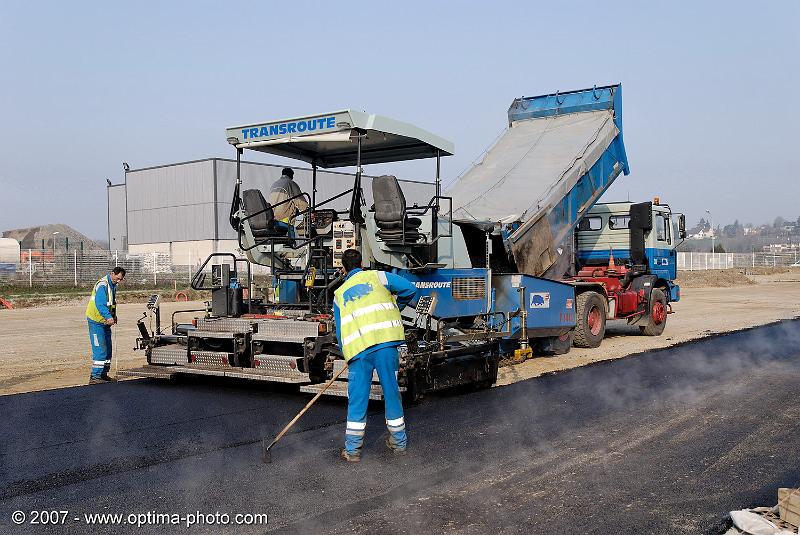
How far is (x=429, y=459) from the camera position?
225 inches

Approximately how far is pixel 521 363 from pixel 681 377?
2359mm

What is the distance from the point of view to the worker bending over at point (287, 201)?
360 inches

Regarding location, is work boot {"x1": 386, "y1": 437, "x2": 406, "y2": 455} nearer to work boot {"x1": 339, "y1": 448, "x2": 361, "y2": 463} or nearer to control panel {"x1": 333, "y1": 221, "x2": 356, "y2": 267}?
work boot {"x1": 339, "y1": 448, "x2": 361, "y2": 463}

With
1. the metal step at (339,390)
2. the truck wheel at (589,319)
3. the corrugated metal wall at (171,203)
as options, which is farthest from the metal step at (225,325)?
the corrugated metal wall at (171,203)

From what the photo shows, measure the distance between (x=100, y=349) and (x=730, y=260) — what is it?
65.7 meters

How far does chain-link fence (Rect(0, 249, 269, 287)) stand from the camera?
31.8 metres

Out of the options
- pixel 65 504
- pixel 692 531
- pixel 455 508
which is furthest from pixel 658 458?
pixel 65 504

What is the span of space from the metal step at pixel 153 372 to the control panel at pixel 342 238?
230cm

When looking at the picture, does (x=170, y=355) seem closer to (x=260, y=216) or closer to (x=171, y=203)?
(x=260, y=216)

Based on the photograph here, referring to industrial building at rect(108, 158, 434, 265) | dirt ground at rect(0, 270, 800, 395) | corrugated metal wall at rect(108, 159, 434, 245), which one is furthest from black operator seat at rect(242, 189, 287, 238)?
corrugated metal wall at rect(108, 159, 434, 245)

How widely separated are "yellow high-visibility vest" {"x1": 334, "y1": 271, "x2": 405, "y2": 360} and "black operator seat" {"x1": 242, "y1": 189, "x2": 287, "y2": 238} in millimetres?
3176

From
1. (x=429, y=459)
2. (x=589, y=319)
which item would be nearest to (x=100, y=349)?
(x=429, y=459)

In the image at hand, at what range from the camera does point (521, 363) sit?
11.3 metres

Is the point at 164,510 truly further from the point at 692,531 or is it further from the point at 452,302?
the point at 452,302
